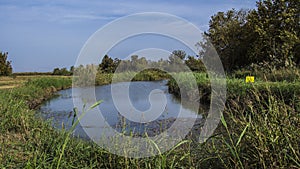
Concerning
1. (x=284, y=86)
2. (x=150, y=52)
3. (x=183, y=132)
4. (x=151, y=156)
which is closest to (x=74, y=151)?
(x=151, y=156)

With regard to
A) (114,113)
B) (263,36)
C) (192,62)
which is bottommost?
(114,113)

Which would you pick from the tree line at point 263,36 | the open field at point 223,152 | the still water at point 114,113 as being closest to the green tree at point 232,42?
the tree line at point 263,36

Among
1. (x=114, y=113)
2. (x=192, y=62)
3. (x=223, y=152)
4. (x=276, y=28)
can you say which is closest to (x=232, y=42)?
(x=276, y=28)

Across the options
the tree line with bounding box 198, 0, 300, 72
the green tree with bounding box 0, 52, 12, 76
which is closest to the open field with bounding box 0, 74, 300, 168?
the tree line with bounding box 198, 0, 300, 72

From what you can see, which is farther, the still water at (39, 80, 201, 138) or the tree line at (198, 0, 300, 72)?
the tree line at (198, 0, 300, 72)

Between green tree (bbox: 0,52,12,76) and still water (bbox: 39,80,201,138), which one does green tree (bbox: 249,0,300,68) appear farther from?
green tree (bbox: 0,52,12,76)

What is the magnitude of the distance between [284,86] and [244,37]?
12.8 metres

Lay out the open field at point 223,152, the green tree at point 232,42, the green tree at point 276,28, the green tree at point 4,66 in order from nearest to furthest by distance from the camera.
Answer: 1. the open field at point 223,152
2. the green tree at point 276,28
3. the green tree at point 232,42
4. the green tree at point 4,66

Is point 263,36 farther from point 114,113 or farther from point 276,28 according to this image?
point 114,113

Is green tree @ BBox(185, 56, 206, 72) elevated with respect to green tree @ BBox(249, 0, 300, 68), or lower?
lower

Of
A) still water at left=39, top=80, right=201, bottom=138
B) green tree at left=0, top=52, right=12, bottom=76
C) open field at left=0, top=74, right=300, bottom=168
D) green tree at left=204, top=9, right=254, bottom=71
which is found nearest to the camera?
open field at left=0, top=74, right=300, bottom=168

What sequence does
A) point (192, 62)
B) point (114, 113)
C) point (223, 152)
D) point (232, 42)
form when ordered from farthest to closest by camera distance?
point (232, 42) → point (192, 62) → point (114, 113) → point (223, 152)

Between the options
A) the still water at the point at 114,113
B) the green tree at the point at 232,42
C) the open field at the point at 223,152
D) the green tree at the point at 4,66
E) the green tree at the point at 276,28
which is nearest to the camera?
the open field at the point at 223,152

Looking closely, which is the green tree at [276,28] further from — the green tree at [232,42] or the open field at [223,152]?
the open field at [223,152]
